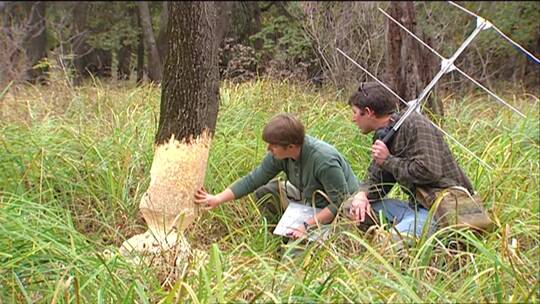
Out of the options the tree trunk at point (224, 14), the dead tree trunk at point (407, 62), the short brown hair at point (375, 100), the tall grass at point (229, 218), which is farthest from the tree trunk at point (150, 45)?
the short brown hair at point (375, 100)

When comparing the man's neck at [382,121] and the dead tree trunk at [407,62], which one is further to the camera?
the dead tree trunk at [407,62]

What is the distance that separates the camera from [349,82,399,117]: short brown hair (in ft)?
12.2

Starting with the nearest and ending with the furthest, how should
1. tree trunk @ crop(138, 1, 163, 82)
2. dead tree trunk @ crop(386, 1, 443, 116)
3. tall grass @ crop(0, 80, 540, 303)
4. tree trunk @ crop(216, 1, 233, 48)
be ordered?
tall grass @ crop(0, 80, 540, 303) < dead tree trunk @ crop(386, 1, 443, 116) < tree trunk @ crop(216, 1, 233, 48) < tree trunk @ crop(138, 1, 163, 82)

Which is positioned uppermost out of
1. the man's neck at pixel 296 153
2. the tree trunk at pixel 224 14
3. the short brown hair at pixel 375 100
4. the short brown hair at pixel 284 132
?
the short brown hair at pixel 375 100

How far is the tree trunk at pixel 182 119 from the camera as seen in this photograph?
3740mm

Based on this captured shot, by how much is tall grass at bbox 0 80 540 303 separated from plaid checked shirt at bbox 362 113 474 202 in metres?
0.38

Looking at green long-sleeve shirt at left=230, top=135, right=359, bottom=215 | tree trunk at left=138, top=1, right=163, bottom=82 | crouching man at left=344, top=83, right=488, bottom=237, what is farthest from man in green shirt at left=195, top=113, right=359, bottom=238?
tree trunk at left=138, top=1, right=163, bottom=82

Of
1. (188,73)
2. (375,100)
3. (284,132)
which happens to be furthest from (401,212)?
(188,73)

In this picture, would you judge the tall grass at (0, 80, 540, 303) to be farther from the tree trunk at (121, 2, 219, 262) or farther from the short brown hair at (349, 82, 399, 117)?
the short brown hair at (349, 82, 399, 117)

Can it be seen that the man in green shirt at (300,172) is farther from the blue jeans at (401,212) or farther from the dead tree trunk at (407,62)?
the dead tree trunk at (407,62)

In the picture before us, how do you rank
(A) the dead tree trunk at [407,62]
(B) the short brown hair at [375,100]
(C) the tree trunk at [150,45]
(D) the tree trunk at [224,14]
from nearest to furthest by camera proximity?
(B) the short brown hair at [375,100] < (A) the dead tree trunk at [407,62] < (D) the tree trunk at [224,14] < (C) the tree trunk at [150,45]

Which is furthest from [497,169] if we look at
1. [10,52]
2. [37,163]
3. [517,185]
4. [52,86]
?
[10,52]

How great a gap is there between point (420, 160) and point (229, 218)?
4.14 ft

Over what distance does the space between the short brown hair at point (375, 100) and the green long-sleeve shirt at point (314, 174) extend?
1.00 feet
